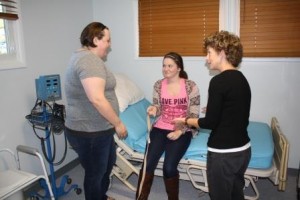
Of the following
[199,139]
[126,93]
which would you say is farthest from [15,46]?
[199,139]

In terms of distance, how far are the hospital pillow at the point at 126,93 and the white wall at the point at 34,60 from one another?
0.63 meters

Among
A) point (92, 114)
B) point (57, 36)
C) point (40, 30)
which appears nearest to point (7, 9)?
point (40, 30)

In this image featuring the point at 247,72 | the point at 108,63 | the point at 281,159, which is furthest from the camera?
the point at 108,63

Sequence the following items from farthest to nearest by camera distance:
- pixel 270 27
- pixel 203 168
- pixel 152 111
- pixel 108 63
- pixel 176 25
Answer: pixel 108 63 < pixel 176 25 < pixel 270 27 < pixel 152 111 < pixel 203 168

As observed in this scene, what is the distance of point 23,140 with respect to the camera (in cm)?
238

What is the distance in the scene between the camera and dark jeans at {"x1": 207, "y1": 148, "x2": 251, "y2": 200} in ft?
4.81

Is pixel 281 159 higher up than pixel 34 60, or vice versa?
pixel 34 60

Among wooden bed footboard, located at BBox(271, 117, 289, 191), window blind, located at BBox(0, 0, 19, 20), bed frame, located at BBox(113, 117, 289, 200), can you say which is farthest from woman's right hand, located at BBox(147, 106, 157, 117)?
window blind, located at BBox(0, 0, 19, 20)

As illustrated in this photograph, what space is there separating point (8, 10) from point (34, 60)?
46 centimetres

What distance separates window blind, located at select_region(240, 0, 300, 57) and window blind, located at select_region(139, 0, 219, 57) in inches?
12.5

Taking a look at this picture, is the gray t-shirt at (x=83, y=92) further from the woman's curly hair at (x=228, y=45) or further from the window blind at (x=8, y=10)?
the window blind at (x=8, y=10)

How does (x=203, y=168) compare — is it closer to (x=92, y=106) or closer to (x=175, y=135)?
(x=175, y=135)

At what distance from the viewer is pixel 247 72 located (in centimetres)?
277

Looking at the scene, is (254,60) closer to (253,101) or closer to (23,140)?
(253,101)
